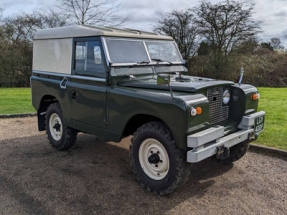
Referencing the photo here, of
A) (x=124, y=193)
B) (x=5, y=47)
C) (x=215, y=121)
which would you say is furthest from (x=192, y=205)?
(x=5, y=47)

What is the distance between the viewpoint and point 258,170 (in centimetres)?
454

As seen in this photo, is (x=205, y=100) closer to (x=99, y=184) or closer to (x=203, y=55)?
(x=99, y=184)

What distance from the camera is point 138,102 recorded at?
12.2 feet

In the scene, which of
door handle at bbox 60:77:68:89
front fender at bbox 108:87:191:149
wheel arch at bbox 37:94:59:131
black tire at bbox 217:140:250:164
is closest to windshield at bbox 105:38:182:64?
front fender at bbox 108:87:191:149

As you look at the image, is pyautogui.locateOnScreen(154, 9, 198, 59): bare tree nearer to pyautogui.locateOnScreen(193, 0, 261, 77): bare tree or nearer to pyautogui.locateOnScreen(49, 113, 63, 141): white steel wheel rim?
pyautogui.locateOnScreen(193, 0, 261, 77): bare tree

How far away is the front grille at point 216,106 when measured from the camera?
3.90 meters

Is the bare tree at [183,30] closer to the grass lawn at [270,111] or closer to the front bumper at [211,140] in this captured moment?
the grass lawn at [270,111]

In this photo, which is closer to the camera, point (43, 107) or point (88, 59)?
point (88, 59)

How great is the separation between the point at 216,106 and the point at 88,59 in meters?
2.25

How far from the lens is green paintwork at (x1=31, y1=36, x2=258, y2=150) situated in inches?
131

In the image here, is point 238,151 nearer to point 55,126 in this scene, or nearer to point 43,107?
point 55,126

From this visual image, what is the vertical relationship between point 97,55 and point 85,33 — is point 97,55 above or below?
below

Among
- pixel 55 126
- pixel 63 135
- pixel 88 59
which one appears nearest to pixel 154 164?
pixel 88 59

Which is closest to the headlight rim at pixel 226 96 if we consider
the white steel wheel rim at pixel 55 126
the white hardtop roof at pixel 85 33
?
the white hardtop roof at pixel 85 33
